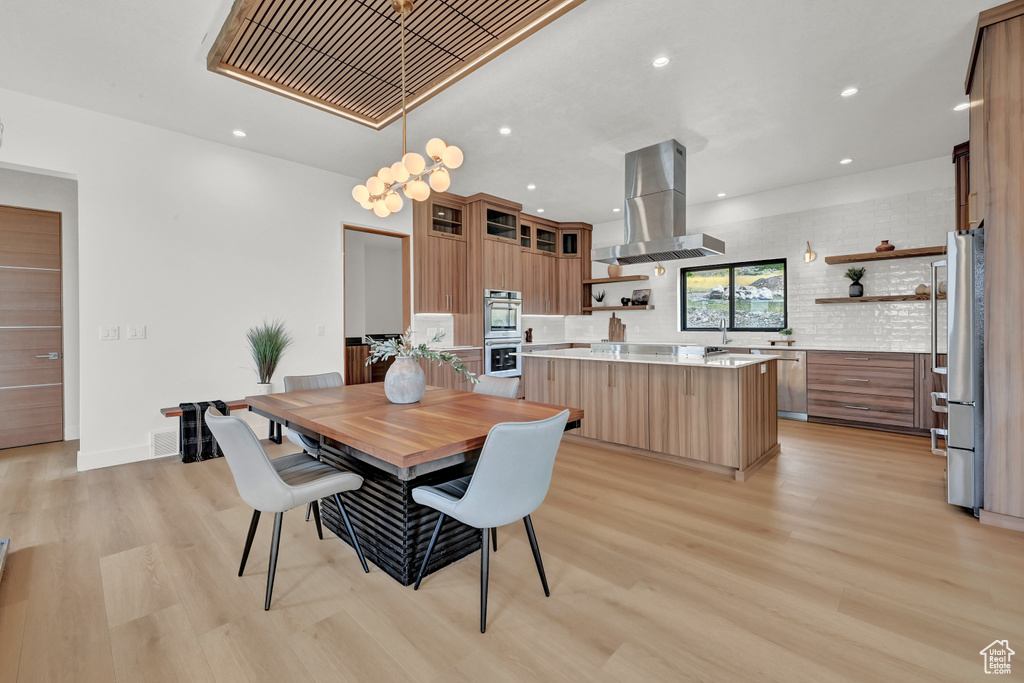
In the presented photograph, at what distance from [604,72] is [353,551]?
3337 mm

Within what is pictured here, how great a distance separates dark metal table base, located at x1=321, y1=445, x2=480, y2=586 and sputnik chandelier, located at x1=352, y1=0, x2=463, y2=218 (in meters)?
1.38

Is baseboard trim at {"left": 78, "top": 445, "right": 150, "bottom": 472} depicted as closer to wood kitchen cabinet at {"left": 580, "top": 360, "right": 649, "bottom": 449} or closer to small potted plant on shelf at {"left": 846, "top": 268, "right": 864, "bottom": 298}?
wood kitchen cabinet at {"left": 580, "top": 360, "right": 649, "bottom": 449}

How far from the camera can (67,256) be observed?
4.38 m

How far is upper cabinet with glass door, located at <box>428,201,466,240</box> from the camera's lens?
5.71 metres

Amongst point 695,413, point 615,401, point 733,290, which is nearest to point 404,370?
point 615,401

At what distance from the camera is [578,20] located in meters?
2.52

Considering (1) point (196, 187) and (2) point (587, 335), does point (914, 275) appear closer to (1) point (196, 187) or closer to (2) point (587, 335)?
(2) point (587, 335)

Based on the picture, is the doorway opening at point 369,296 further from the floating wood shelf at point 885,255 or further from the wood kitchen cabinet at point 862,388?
the floating wood shelf at point 885,255

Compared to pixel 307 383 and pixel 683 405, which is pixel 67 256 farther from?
pixel 683 405

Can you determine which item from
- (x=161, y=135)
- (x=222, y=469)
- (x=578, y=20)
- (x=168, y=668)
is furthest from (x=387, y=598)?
(x=161, y=135)

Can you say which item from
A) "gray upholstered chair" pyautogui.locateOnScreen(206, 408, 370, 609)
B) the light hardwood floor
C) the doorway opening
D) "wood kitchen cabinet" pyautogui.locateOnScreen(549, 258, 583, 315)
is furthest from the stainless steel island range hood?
the doorway opening

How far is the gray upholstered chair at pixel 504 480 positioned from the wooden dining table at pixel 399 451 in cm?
16

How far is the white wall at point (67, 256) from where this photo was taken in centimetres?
423

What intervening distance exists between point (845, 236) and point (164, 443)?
7.45 meters
